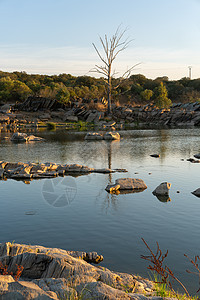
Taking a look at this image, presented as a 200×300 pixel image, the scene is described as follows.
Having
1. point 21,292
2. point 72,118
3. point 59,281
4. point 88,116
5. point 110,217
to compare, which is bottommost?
point 110,217

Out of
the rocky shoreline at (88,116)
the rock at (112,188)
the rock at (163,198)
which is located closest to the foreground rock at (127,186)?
the rock at (112,188)

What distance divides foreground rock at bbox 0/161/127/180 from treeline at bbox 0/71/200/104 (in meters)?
48.5

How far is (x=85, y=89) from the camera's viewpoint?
87.5 m

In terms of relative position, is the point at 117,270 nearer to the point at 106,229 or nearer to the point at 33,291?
the point at 106,229

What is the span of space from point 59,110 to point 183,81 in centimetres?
6557

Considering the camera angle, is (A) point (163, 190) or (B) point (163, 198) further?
(A) point (163, 190)

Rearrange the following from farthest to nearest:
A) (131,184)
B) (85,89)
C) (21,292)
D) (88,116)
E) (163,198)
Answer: (85,89)
(88,116)
(131,184)
(163,198)
(21,292)

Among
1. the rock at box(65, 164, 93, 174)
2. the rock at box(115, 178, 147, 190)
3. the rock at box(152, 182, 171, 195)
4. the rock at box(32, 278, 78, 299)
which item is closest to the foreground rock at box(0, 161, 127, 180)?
the rock at box(65, 164, 93, 174)

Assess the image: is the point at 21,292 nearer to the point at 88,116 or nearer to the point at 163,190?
the point at 163,190

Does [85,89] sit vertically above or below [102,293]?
above

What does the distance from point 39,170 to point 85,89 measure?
2705 inches

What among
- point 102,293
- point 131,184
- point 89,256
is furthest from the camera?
point 131,184

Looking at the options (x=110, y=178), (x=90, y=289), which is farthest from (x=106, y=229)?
(x=110, y=178)

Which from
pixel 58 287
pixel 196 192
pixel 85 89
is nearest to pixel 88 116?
pixel 85 89
